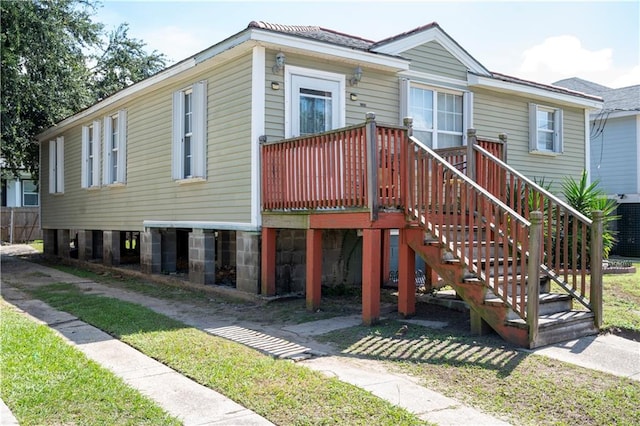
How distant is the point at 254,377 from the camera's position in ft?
15.3

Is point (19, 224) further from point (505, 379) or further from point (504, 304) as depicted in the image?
point (505, 379)

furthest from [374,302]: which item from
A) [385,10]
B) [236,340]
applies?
[385,10]

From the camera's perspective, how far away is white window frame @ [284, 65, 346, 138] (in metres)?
8.90

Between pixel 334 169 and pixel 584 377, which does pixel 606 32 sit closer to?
pixel 334 169

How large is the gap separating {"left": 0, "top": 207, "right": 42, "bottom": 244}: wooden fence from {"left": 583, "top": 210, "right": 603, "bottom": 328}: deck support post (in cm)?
2641

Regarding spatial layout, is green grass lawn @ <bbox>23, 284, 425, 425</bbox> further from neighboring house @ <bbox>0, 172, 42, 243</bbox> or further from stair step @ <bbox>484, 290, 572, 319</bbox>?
neighboring house @ <bbox>0, 172, 42, 243</bbox>

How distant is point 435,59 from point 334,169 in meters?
4.87

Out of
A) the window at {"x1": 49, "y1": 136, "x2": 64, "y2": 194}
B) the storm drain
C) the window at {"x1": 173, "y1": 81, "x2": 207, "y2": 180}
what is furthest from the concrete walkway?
the window at {"x1": 49, "y1": 136, "x2": 64, "y2": 194}

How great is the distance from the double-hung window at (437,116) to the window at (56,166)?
36.3ft

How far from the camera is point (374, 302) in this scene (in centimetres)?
676

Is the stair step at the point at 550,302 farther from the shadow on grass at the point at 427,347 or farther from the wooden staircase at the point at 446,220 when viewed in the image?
the shadow on grass at the point at 427,347

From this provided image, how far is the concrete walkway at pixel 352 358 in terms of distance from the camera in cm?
392

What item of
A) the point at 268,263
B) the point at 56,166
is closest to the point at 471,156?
the point at 268,263

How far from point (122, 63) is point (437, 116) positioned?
1561 cm
